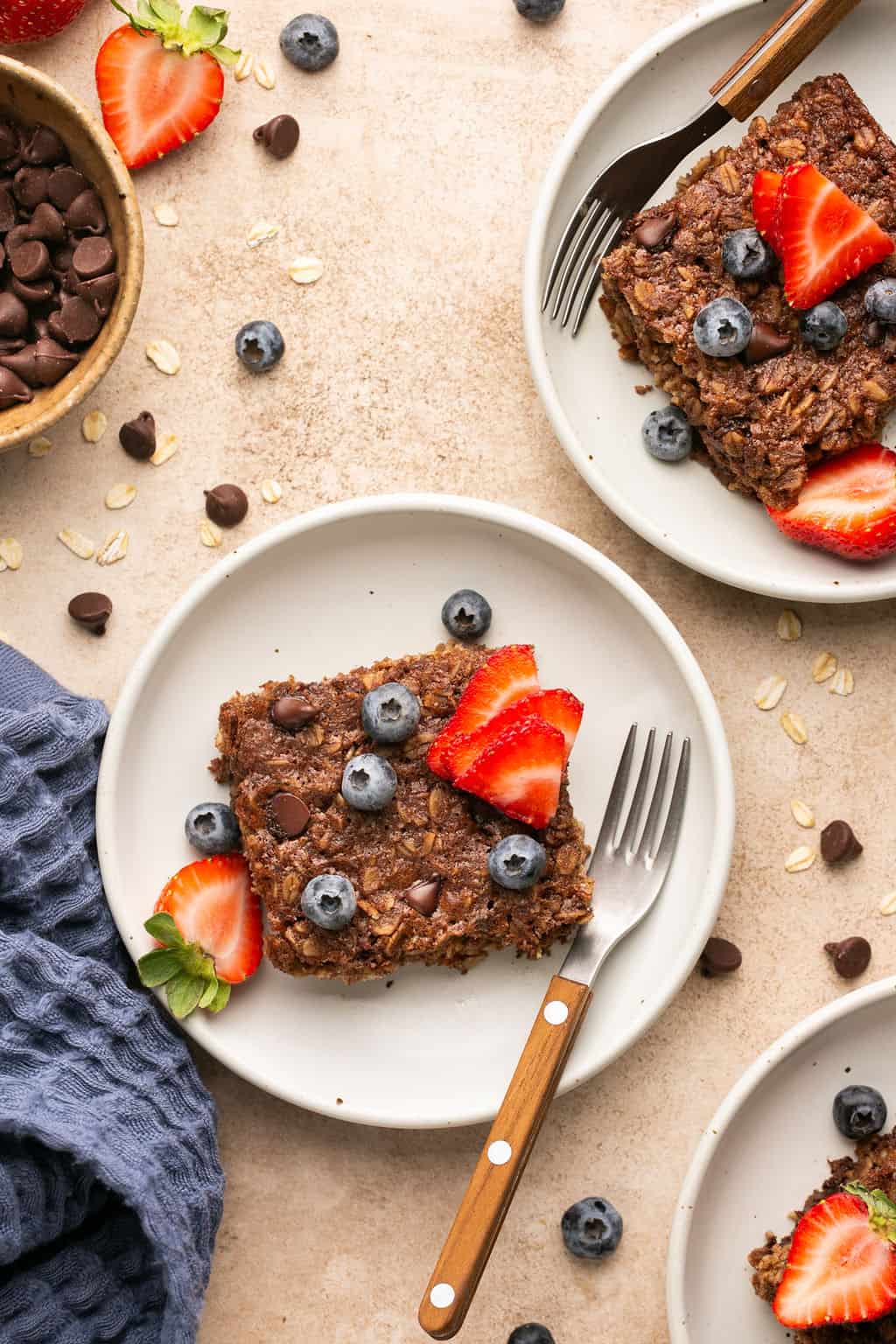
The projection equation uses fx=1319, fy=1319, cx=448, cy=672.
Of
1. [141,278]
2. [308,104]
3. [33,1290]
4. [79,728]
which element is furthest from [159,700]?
[308,104]

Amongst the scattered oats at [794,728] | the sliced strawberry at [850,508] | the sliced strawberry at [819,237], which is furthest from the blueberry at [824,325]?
the scattered oats at [794,728]

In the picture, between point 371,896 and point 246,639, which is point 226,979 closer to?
point 371,896

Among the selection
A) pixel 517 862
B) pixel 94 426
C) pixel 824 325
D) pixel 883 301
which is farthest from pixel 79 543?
pixel 883 301

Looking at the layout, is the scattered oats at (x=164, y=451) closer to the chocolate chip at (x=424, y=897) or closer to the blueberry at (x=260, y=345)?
the blueberry at (x=260, y=345)

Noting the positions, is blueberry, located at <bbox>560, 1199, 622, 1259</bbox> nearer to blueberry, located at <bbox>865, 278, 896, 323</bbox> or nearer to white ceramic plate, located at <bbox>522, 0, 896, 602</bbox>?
white ceramic plate, located at <bbox>522, 0, 896, 602</bbox>

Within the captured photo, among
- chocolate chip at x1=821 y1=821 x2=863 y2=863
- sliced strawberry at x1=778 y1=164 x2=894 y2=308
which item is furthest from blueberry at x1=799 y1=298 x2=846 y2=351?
chocolate chip at x1=821 y1=821 x2=863 y2=863

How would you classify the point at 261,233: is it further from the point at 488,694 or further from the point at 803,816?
the point at 803,816
